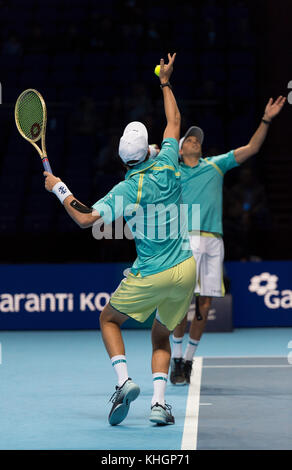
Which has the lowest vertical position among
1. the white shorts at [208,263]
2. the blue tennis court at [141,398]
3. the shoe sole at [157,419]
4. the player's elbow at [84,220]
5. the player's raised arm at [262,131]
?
the blue tennis court at [141,398]

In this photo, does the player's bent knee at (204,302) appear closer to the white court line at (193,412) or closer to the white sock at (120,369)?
the white court line at (193,412)

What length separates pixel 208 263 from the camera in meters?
7.21

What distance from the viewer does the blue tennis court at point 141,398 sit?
477cm

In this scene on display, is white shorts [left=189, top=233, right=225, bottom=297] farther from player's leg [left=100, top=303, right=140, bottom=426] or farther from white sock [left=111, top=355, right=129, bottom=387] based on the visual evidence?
white sock [left=111, top=355, right=129, bottom=387]

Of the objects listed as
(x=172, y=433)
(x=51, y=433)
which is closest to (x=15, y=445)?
(x=51, y=433)

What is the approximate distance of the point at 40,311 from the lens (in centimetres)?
1131

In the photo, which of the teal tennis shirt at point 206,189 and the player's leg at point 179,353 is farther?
the teal tennis shirt at point 206,189

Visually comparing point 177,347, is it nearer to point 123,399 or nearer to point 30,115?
point 123,399

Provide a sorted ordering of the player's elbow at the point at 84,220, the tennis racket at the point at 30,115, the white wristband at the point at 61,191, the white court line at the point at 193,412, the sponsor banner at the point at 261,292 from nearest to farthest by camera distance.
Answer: the white court line at the point at 193,412 < the player's elbow at the point at 84,220 < the white wristband at the point at 61,191 < the tennis racket at the point at 30,115 < the sponsor banner at the point at 261,292

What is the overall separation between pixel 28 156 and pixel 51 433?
972 centimetres

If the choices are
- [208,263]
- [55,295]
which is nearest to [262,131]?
[208,263]

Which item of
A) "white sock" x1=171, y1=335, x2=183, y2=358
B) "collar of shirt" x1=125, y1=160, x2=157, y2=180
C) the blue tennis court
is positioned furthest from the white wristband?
"white sock" x1=171, y1=335, x2=183, y2=358

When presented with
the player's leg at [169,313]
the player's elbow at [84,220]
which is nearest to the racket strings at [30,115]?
the player's elbow at [84,220]

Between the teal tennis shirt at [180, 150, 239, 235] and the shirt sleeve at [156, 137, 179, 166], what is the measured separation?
1653 mm
